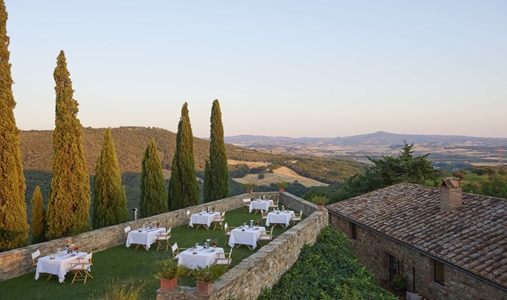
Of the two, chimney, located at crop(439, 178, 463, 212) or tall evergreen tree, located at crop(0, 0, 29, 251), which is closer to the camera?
tall evergreen tree, located at crop(0, 0, 29, 251)

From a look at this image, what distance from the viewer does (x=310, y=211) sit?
1697 cm

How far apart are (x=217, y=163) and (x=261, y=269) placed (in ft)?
51.3

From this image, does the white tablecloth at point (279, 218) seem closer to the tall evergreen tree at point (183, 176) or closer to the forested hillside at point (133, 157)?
the tall evergreen tree at point (183, 176)

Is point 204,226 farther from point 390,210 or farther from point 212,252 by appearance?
point 390,210

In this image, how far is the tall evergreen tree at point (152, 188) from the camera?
1939 centimetres

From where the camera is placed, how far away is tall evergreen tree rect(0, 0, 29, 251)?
1052 centimetres

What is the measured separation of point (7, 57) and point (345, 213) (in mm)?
15030

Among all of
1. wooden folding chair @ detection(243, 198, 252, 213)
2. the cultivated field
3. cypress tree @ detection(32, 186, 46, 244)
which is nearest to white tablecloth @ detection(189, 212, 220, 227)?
wooden folding chair @ detection(243, 198, 252, 213)

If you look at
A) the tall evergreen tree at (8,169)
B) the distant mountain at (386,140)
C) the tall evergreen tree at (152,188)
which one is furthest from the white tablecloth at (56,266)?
the distant mountain at (386,140)

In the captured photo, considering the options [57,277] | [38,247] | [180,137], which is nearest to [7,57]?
[38,247]

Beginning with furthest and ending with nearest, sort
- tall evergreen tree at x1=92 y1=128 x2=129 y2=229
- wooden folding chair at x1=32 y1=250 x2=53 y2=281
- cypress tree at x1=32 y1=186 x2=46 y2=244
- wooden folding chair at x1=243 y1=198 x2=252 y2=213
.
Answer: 1. wooden folding chair at x1=243 y1=198 x2=252 y2=213
2. tall evergreen tree at x1=92 y1=128 x2=129 y2=229
3. cypress tree at x1=32 y1=186 x2=46 y2=244
4. wooden folding chair at x1=32 y1=250 x2=53 y2=281

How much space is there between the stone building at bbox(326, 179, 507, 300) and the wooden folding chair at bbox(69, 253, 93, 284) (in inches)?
388

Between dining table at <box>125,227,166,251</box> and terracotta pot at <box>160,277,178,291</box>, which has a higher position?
terracotta pot at <box>160,277,178,291</box>

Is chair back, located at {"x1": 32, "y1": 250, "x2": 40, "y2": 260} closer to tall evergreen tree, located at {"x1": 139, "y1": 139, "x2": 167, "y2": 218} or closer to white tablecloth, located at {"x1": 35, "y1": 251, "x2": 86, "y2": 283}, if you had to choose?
white tablecloth, located at {"x1": 35, "y1": 251, "x2": 86, "y2": 283}
